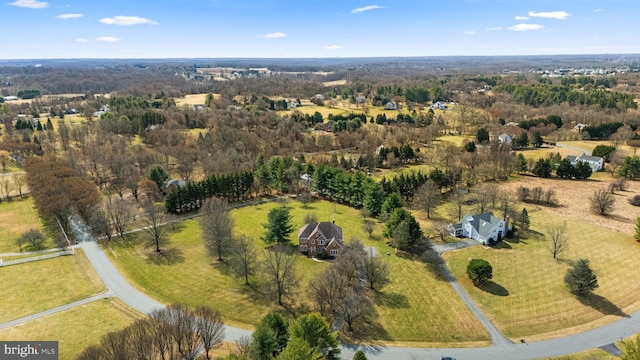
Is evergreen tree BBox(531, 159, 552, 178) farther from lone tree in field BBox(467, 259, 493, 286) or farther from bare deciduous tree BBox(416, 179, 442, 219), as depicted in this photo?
lone tree in field BBox(467, 259, 493, 286)

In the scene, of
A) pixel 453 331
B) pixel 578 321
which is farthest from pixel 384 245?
pixel 578 321

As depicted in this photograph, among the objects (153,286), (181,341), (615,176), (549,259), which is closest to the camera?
(181,341)

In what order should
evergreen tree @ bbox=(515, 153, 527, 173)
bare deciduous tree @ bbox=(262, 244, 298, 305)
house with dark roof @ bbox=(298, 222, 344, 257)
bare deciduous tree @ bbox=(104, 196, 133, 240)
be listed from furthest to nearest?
evergreen tree @ bbox=(515, 153, 527, 173) → bare deciduous tree @ bbox=(104, 196, 133, 240) → house with dark roof @ bbox=(298, 222, 344, 257) → bare deciduous tree @ bbox=(262, 244, 298, 305)

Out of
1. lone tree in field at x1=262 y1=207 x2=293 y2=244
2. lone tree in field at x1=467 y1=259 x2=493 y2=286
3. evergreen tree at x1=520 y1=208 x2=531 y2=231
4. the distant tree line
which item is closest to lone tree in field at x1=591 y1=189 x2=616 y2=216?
evergreen tree at x1=520 y1=208 x2=531 y2=231

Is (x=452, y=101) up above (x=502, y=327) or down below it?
above

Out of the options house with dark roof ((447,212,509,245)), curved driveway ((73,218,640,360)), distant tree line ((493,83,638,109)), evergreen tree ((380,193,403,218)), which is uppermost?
distant tree line ((493,83,638,109))

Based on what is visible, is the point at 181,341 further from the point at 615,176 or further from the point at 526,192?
the point at 615,176
